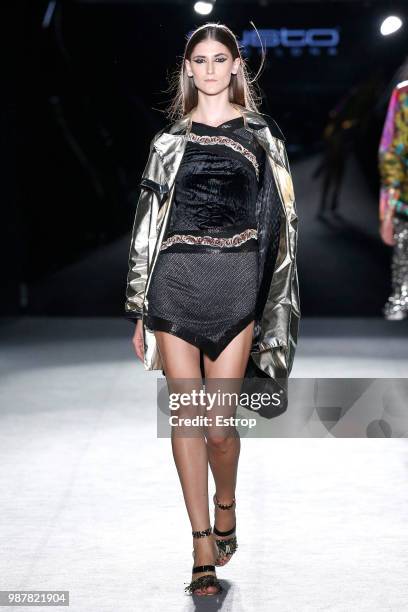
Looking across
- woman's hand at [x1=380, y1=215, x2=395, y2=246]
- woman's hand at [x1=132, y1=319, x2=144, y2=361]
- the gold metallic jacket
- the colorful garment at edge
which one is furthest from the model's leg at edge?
woman's hand at [x1=132, y1=319, x2=144, y2=361]

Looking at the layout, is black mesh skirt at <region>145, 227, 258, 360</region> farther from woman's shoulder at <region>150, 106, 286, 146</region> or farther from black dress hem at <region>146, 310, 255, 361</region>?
woman's shoulder at <region>150, 106, 286, 146</region>

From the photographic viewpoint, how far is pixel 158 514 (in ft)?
12.0

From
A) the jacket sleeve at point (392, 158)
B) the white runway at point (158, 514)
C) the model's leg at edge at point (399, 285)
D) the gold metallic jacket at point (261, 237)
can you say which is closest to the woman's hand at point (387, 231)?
the jacket sleeve at point (392, 158)

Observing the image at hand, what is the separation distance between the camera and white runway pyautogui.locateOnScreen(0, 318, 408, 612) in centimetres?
292

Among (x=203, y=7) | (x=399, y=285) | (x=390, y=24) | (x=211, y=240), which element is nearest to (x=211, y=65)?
(x=211, y=240)

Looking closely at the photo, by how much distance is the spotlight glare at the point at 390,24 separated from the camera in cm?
866

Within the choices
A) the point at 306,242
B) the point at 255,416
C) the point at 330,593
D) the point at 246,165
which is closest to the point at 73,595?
the point at 330,593

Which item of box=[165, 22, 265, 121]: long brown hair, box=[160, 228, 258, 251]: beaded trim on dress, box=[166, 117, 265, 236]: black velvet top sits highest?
box=[165, 22, 265, 121]: long brown hair

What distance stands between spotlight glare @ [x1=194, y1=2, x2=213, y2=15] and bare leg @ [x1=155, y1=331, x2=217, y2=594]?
610 cm

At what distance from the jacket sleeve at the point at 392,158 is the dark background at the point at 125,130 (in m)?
3.89

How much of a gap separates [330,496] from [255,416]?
5.01 ft

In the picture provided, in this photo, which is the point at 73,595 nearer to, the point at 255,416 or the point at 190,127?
the point at 190,127

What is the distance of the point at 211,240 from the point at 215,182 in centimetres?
14

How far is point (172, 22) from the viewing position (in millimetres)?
8727
